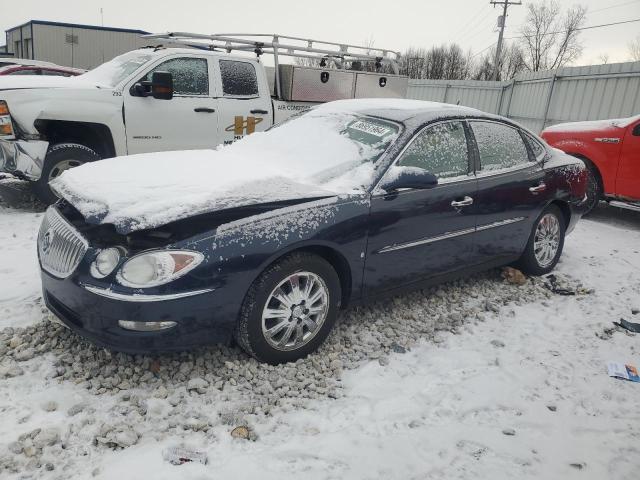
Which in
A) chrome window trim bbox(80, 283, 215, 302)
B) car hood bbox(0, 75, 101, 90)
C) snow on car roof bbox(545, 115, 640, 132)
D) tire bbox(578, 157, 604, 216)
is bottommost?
chrome window trim bbox(80, 283, 215, 302)

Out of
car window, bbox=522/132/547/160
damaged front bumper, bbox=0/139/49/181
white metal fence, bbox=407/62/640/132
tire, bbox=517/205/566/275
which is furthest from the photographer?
white metal fence, bbox=407/62/640/132

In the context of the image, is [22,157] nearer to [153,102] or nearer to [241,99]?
[153,102]

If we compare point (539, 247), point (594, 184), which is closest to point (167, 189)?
point (539, 247)

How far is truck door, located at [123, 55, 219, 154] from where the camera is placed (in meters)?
6.41

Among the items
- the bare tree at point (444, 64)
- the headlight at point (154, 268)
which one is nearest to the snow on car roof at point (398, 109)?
the headlight at point (154, 268)

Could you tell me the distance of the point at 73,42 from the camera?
94.0ft

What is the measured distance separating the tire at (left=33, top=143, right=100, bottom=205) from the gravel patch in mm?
3032

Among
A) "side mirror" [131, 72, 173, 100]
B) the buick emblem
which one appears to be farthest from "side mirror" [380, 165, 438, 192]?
"side mirror" [131, 72, 173, 100]

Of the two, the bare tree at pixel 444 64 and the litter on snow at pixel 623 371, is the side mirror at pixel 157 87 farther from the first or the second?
the bare tree at pixel 444 64

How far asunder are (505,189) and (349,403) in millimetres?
2431

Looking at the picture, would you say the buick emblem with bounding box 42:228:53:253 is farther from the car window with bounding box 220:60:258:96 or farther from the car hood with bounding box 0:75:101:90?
the car window with bounding box 220:60:258:96

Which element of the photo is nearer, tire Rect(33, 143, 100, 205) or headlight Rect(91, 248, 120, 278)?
headlight Rect(91, 248, 120, 278)

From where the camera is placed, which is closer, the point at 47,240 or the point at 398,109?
the point at 47,240

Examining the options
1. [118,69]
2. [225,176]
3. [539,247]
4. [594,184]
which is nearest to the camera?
[225,176]
